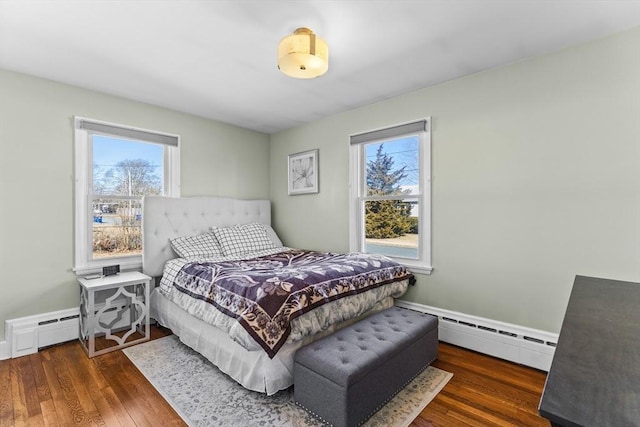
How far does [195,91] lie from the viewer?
2963 mm

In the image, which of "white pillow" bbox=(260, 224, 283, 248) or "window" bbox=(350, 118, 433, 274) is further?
"white pillow" bbox=(260, 224, 283, 248)

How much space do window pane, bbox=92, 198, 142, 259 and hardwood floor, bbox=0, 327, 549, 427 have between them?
0.99 meters

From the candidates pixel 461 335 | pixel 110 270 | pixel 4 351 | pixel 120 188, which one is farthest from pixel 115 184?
pixel 461 335

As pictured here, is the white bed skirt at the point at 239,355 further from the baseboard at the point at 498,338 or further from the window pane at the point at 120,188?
the window pane at the point at 120,188

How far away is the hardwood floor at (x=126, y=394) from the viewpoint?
1.74 m

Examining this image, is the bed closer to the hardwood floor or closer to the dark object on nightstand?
the dark object on nightstand

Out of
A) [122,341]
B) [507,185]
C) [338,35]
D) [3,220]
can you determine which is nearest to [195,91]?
[338,35]

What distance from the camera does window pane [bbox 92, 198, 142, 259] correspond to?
301cm

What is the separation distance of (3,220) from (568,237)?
441 cm

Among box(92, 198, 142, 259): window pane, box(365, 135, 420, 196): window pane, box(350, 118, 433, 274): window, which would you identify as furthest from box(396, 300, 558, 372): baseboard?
box(92, 198, 142, 259): window pane

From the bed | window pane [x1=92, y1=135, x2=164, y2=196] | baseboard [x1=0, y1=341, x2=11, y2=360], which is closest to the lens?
the bed

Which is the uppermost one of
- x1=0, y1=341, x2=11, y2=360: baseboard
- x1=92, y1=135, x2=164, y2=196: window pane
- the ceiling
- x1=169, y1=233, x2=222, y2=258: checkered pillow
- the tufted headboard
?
the ceiling

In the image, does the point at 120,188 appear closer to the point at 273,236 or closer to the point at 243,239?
the point at 243,239

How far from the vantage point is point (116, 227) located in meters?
3.14
